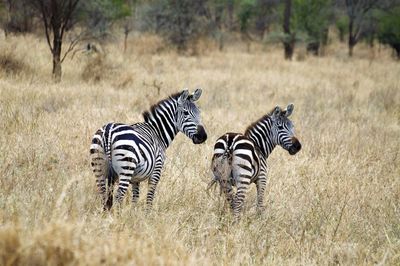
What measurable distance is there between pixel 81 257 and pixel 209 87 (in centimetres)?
1237

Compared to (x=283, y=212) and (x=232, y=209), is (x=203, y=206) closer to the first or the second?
(x=232, y=209)

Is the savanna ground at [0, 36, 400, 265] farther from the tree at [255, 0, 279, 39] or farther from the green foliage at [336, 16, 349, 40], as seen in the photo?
the tree at [255, 0, 279, 39]

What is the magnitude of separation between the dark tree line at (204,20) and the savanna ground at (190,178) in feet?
8.28

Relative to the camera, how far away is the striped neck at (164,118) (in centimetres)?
559

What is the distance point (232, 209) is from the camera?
5508 millimetres

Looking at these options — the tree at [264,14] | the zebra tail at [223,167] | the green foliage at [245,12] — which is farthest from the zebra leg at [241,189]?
the tree at [264,14]

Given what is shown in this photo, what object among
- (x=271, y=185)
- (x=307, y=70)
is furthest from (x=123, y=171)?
(x=307, y=70)

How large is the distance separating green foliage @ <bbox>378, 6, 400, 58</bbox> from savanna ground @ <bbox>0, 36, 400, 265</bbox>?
17424mm

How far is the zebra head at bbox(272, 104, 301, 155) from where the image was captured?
6.06 m

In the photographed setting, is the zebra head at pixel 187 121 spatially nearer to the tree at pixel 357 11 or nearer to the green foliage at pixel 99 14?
the green foliage at pixel 99 14

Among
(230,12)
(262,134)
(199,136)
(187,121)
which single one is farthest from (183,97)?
(230,12)

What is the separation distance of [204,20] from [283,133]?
24370 mm

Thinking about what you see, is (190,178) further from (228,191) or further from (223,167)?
(223,167)

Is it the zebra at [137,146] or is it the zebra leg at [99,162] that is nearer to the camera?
the zebra at [137,146]
